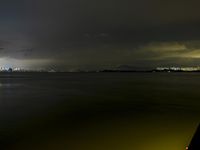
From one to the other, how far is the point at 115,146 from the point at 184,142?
330 cm

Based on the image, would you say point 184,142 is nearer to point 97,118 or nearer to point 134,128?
point 134,128

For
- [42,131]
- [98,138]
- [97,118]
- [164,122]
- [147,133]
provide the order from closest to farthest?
1. [98,138]
2. [147,133]
3. [42,131]
4. [164,122]
5. [97,118]

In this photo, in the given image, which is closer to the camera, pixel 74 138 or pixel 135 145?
pixel 135 145

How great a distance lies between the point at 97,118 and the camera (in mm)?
24000

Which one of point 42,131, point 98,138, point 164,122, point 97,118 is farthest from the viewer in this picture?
point 97,118

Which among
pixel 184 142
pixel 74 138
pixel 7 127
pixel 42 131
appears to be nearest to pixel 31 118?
pixel 7 127

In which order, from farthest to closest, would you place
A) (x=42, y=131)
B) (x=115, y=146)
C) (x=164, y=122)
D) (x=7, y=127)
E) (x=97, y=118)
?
(x=97, y=118), (x=164, y=122), (x=7, y=127), (x=42, y=131), (x=115, y=146)

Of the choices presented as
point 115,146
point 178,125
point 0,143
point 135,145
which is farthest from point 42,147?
point 178,125

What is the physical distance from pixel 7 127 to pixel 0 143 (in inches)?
208

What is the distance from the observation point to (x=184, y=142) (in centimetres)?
1427

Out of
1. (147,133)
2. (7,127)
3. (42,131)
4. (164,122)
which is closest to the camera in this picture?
(147,133)

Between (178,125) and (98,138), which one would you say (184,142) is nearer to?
(98,138)

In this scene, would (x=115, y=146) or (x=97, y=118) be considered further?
(x=97, y=118)

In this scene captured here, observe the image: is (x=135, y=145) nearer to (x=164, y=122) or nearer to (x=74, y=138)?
(x=74, y=138)
